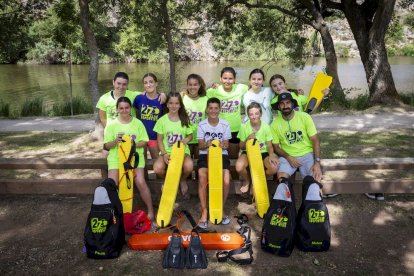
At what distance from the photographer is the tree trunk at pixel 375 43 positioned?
1084 centimetres

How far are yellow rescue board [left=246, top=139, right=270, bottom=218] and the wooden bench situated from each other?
39cm

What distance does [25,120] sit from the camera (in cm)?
1189

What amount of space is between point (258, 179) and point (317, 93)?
6.06 ft

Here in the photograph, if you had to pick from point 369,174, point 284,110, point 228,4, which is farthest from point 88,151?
point 228,4

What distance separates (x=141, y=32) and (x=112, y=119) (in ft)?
28.8

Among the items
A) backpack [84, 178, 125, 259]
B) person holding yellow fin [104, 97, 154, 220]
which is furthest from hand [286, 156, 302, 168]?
backpack [84, 178, 125, 259]

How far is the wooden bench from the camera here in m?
4.39

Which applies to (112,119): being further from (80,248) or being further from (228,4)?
(228,4)

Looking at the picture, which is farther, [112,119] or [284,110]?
[112,119]

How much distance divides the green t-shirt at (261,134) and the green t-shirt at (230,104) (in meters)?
0.38

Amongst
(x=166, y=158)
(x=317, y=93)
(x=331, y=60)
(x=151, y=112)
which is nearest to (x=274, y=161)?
(x=166, y=158)

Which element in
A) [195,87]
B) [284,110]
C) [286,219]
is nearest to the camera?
[286,219]

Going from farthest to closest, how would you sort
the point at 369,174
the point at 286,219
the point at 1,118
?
the point at 1,118
the point at 369,174
the point at 286,219

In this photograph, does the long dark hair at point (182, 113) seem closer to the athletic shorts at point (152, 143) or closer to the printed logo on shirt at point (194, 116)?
the printed logo on shirt at point (194, 116)
